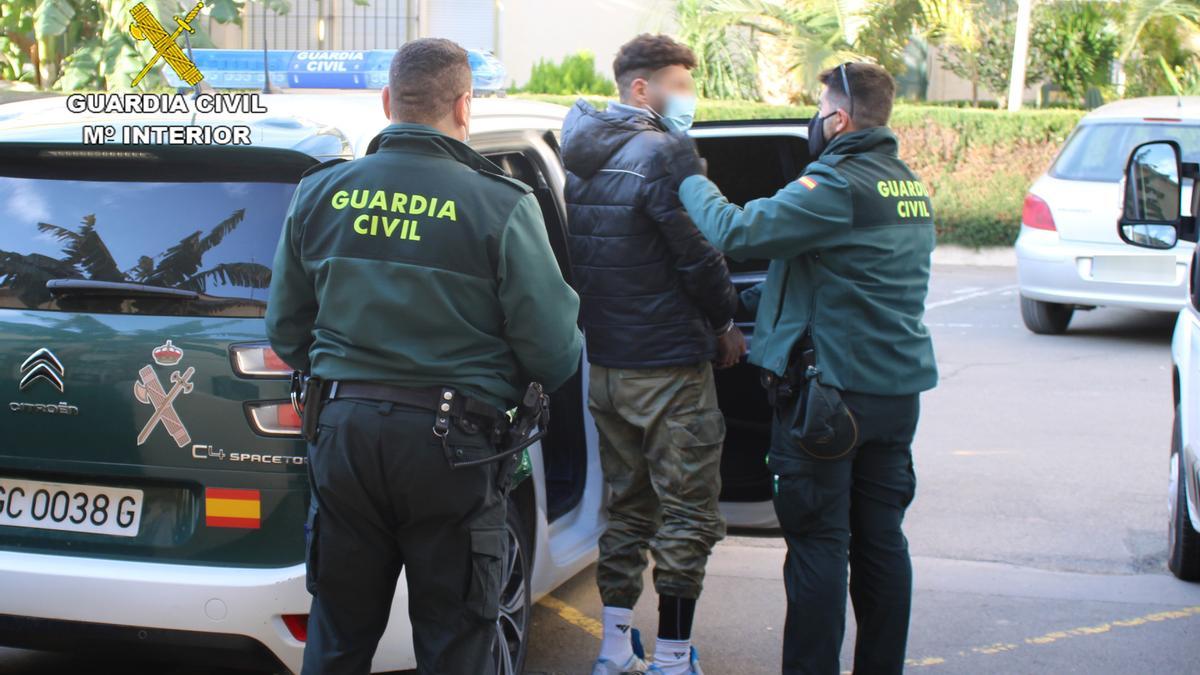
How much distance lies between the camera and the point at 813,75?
16.5 metres

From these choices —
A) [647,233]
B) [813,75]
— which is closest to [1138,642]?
[647,233]

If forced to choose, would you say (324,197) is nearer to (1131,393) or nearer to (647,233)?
(647,233)

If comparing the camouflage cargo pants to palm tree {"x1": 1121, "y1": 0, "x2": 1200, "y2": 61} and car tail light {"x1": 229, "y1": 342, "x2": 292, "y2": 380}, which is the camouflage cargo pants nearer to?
car tail light {"x1": 229, "y1": 342, "x2": 292, "y2": 380}

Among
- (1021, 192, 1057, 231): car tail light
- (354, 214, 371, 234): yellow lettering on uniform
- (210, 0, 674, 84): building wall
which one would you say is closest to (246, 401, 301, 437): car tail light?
(354, 214, 371, 234): yellow lettering on uniform

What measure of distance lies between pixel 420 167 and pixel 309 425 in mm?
610

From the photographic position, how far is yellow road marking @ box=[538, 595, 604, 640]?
467cm

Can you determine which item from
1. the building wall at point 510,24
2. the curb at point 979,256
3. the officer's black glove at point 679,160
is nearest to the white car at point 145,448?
the officer's black glove at point 679,160

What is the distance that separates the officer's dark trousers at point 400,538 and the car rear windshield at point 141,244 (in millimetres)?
607

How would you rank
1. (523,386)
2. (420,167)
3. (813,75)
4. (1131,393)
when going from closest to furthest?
(420,167) < (523,386) < (1131,393) < (813,75)

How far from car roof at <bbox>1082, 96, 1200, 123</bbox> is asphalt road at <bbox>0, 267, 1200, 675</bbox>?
184 cm

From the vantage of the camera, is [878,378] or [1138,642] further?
[1138,642]

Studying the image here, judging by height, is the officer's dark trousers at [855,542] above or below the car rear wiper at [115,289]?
below

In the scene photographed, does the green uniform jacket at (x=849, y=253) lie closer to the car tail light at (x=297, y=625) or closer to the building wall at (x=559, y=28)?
the car tail light at (x=297, y=625)

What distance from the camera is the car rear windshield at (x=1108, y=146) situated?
32.2ft
